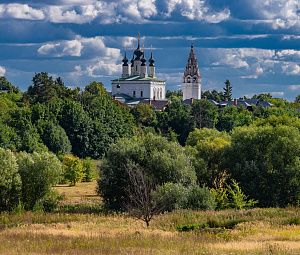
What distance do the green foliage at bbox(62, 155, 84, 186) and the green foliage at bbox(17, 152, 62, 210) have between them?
29293 mm

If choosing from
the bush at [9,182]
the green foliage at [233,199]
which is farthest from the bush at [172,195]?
the bush at [9,182]

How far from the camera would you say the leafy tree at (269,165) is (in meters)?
61.7

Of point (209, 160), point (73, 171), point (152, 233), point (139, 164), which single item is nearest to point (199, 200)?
point (139, 164)

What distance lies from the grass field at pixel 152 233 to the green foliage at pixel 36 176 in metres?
2.28

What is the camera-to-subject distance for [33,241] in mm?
34656

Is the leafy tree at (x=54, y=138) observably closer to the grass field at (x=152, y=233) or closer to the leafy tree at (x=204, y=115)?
the leafy tree at (x=204, y=115)

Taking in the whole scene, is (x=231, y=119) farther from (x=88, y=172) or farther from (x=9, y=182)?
(x=9, y=182)

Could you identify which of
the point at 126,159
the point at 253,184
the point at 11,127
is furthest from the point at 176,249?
the point at 11,127

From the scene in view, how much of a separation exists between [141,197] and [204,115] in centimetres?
10498

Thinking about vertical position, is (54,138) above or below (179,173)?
above

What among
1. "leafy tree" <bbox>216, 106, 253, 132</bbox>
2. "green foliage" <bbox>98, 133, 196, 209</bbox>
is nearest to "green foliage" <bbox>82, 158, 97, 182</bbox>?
"green foliage" <bbox>98, 133, 196, 209</bbox>

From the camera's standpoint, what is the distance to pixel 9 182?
54.7 meters

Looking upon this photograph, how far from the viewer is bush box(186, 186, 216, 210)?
55.5 m

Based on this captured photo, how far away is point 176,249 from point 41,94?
110 meters
